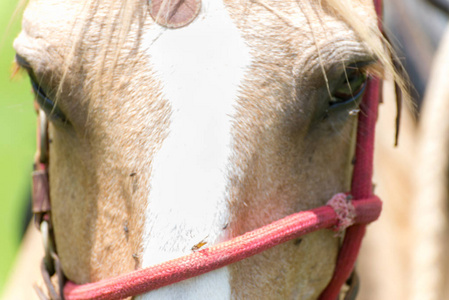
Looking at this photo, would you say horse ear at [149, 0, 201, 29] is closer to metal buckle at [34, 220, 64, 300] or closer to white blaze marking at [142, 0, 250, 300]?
white blaze marking at [142, 0, 250, 300]

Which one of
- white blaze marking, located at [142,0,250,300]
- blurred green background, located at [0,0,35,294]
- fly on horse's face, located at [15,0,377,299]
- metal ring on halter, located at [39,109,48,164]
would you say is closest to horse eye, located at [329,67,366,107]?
fly on horse's face, located at [15,0,377,299]

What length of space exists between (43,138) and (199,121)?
56cm

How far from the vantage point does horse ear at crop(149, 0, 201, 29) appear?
1.09 meters

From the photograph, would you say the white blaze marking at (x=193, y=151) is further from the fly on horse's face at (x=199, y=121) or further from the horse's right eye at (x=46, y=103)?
the horse's right eye at (x=46, y=103)

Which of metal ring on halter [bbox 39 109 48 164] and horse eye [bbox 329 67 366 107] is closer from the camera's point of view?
horse eye [bbox 329 67 366 107]

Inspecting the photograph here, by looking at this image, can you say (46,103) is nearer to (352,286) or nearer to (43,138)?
(43,138)

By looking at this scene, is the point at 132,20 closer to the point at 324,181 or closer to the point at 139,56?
the point at 139,56

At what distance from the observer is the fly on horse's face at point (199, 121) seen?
1013 mm

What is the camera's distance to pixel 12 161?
2471mm

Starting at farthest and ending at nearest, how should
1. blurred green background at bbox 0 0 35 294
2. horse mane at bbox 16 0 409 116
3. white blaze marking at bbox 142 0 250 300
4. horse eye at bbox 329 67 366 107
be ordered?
blurred green background at bbox 0 0 35 294, horse eye at bbox 329 67 366 107, horse mane at bbox 16 0 409 116, white blaze marking at bbox 142 0 250 300

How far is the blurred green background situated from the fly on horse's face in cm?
121

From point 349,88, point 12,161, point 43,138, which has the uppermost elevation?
point 349,88

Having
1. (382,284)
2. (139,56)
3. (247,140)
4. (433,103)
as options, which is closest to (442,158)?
(433,103)

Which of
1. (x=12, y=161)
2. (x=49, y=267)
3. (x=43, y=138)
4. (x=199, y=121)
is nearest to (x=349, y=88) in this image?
(x=199, y=121)
